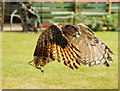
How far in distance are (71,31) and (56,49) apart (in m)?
0.18

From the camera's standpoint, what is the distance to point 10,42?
909cm

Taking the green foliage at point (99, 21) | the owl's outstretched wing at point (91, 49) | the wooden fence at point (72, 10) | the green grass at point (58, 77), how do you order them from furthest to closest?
the wooden fence at point (72, 10) → the green grass at point (58, 77) → the green foliage at point (99, 21) → the owl's outstretched wing at point (91, 49)

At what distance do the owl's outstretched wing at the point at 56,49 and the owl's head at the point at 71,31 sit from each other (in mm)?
51

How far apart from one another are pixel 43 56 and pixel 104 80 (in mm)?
2930

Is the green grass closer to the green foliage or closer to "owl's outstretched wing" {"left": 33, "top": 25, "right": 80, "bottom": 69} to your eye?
the green foliage

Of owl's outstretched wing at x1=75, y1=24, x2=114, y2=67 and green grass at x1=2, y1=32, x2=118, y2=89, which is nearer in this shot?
owl's outstretched wing at x1=75, y1=24, x2=114, y2=67

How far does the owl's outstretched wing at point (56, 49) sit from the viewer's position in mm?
2346

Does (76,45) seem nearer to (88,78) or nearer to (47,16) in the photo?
(88,78)

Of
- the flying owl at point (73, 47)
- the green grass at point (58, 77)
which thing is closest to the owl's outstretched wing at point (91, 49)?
the flying owl at point (73, 47)

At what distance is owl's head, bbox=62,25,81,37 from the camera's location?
2.38m

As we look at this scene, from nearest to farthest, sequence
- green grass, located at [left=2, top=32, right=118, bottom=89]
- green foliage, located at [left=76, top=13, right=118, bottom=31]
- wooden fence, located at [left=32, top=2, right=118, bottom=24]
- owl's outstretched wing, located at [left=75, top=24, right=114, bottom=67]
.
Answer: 1. owl's outstretched wing, located at [left=75, top=24, right=114, bottom=67]
2. green foliage, located at [left=76, top=13, right=118, bottom=31]
3. green grass, located at [left=2, top=32, right=118, bottom=89]
4. wooden fence, located at [left=32, top=2, right=118, bottom=24]

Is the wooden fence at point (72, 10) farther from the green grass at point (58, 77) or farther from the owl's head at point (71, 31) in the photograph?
the owl's head at point (71, 31)

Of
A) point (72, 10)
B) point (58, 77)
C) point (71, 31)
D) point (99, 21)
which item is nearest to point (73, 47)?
point (71, 31)

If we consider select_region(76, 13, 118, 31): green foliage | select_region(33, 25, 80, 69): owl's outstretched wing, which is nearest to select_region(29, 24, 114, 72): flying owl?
select_region(33, 25, 80, 69): owl's outstretched wing
